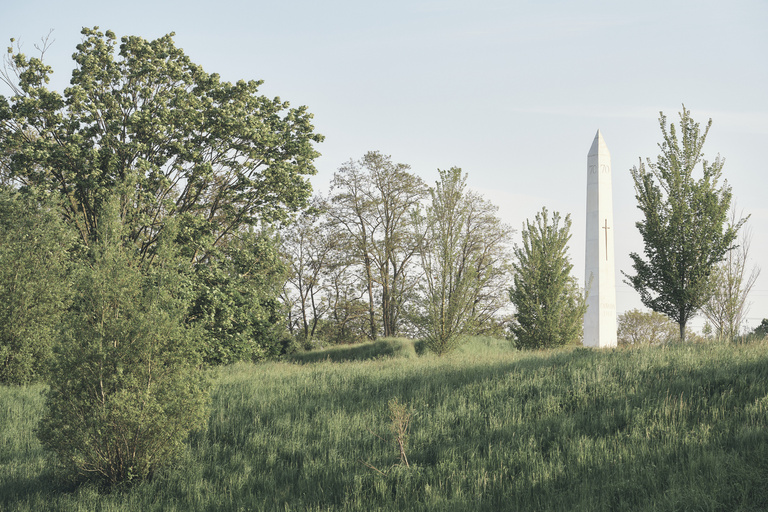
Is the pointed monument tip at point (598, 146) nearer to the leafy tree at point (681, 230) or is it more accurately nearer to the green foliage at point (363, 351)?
the leafy tree at point (681, 230)

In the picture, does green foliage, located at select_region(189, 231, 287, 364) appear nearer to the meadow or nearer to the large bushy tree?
the large bushy tree

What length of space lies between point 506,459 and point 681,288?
462 inches

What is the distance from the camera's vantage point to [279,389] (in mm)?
11969

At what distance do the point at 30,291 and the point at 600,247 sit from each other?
63.2 feet

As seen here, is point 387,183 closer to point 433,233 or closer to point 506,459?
point 433,233

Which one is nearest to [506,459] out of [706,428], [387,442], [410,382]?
[387,442]

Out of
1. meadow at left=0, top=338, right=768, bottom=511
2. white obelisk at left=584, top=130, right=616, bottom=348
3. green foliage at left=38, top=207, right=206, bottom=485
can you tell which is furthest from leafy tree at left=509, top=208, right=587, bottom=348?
green foliage at left=38, top=207, right=206, bottom=485

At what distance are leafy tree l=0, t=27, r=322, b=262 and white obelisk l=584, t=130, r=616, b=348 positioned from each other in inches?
434

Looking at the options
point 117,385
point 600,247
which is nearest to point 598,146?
point 600,247

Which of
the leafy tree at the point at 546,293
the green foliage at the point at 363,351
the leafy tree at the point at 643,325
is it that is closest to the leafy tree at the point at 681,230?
the leafy tree at the point at 546,293

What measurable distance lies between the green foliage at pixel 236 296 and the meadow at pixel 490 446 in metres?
7.72

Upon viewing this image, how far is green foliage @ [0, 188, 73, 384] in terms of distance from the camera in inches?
591

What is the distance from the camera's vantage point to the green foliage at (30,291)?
1502 cm

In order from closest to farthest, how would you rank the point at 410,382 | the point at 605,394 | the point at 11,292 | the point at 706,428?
the point at 706,428, the point at 605,394, the point at 410,382, the point at 11,292
